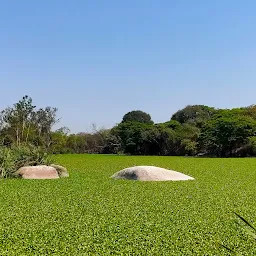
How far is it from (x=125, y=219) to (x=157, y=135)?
22.9 metres

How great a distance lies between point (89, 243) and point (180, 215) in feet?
4.61

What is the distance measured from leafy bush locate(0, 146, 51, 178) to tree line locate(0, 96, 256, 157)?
8.96m

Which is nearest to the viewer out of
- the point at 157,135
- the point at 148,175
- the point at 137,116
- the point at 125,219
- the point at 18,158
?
the point at 125,219

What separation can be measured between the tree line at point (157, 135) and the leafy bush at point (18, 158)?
8.96m

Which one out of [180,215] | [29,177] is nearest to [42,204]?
[180,215]

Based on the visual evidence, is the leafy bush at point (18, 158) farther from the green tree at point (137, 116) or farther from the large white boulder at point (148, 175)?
the green tree at point (137, 116)

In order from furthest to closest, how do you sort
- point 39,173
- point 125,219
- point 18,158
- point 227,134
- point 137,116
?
point 137,116
point 227,134
point 18,158
point 39,173
point 125,219

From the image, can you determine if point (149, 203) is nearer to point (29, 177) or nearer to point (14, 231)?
point (14, 231)

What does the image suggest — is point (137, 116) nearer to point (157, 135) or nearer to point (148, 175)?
point (157, 135)

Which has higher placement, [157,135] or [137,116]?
[137,116]

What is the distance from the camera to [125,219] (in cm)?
402

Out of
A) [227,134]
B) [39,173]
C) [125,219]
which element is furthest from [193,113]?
[125,219]

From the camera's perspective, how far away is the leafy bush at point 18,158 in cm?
844

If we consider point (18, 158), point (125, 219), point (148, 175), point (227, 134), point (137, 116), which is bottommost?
point (125, 219)
